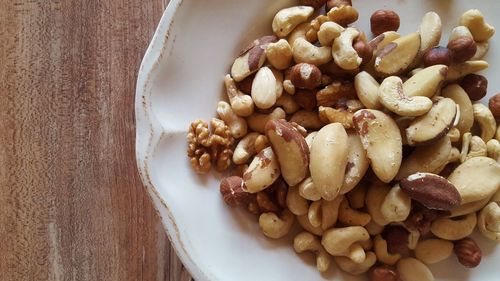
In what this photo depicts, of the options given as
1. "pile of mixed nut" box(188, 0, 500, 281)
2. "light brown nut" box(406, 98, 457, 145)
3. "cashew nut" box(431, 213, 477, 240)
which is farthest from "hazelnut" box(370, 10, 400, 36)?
"cashew nut" box(431, 213, 477, 240)

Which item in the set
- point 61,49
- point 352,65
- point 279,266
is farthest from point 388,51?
point 61,49

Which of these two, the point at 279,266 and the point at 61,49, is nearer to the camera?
the point at 279,266

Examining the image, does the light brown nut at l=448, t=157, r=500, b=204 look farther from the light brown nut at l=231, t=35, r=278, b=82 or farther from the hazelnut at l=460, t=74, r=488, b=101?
the light brown nut at l=231, t=35, r=278, b=82

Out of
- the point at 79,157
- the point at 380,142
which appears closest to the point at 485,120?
the point at 380,142

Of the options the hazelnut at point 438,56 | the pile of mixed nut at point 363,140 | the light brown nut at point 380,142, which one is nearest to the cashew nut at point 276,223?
the pile of mixed nut at point 363,140

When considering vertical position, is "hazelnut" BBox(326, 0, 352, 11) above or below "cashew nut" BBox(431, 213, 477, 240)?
above

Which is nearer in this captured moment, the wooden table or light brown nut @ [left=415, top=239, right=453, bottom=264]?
light brown nut @ [left=415, top=239, right=453, bottom=264]

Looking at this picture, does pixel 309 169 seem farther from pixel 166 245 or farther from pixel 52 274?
pixel 52 274
